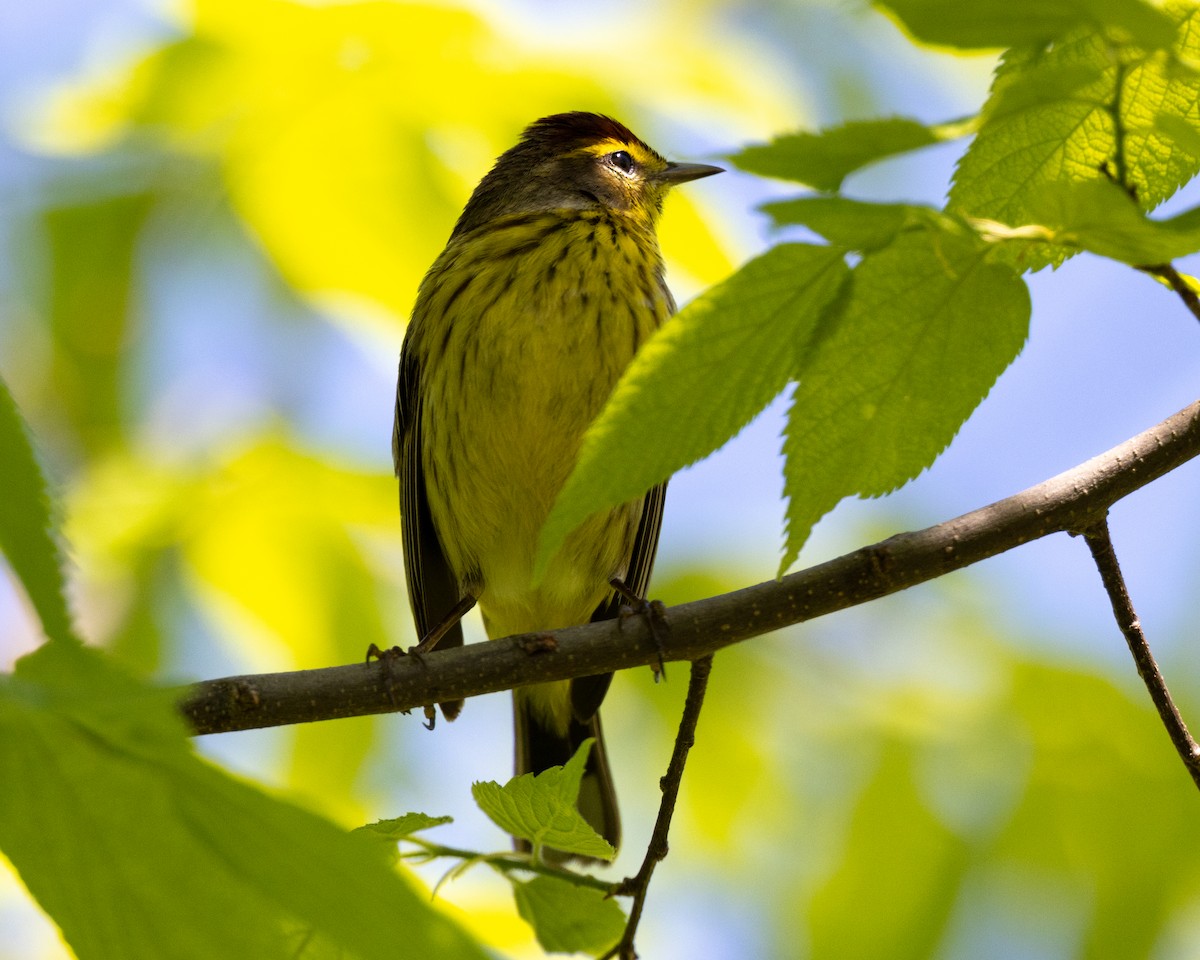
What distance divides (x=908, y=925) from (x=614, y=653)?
4.85ft

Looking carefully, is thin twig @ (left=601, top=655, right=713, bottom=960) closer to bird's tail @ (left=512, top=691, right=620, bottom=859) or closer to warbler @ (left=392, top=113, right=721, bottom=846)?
warbler @ (left=392, top=113, right=721, bottom=846)

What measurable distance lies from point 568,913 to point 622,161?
12.9 ft

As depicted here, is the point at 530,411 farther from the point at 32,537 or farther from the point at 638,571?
the point at 32,537

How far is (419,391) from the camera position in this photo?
508cm

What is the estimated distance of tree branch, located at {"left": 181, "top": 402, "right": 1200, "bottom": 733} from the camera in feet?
8.45

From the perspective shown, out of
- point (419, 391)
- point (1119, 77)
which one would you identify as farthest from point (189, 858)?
point (419, 391)

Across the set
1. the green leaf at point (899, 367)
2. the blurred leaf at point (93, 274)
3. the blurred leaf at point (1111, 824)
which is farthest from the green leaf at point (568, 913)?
the blurred leaf at point (93, 274)

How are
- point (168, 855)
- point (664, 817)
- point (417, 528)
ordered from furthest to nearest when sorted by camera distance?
point (417, 528) < point (664, 817) < point (168, 855)

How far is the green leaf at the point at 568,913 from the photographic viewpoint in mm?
2549

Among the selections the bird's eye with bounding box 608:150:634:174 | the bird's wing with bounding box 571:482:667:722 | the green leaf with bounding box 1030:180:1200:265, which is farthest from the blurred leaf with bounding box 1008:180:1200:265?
the bird's eye with bounding box 608:150:634:174

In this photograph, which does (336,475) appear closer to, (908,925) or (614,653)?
(614,653)

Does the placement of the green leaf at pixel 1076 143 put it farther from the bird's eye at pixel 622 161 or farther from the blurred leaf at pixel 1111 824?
the bird's eye at pixel 622 161

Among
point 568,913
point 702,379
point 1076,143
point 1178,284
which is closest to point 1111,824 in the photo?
point 568,913

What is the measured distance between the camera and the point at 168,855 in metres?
1.34
